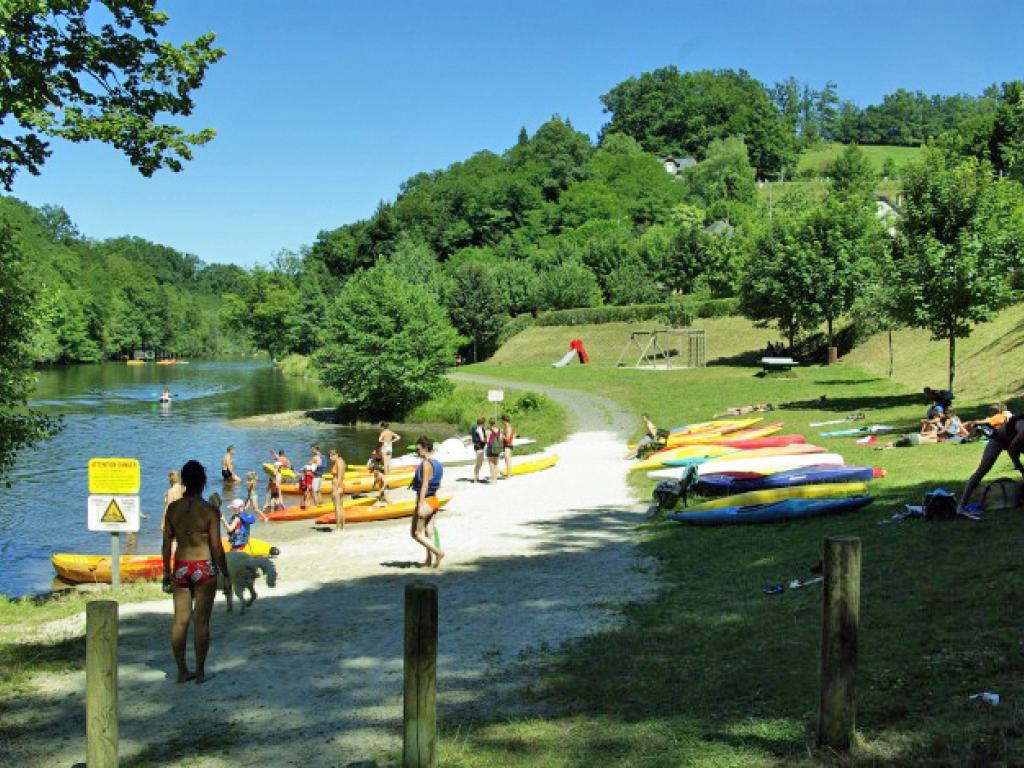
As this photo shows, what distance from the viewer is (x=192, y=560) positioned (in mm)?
8203

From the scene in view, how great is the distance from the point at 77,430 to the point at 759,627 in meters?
42.0

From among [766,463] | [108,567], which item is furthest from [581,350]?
[108,567]

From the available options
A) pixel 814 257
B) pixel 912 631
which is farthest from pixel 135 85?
pixel 814 257

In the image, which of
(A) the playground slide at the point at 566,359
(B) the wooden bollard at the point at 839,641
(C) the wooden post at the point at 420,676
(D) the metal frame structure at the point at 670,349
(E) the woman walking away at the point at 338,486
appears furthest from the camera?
(A) the playground slide at the point at 566,359

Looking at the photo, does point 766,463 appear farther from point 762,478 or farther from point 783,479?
point 783,479

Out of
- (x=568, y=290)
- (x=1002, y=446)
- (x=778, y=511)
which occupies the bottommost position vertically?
(x=778, y=511)

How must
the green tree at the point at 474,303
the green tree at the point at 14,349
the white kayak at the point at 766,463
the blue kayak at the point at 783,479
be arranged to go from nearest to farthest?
the green tree at the point at 14,349, the blue kayak at the point at 783,479, the white kayak at the point at 766,463, the green tree at the point at 474,303

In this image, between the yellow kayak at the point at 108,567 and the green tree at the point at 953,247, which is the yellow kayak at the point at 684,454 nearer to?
the green tree at the point at 953,247

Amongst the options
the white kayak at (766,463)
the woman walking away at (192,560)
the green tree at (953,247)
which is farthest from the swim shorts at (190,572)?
the green tree at (953,247)

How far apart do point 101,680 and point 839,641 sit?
4.05 metres

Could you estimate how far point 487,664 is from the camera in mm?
8570

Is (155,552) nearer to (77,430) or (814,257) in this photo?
(77,430)

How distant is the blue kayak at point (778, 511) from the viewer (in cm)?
1410

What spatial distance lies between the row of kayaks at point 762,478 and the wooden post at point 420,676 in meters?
10.6
